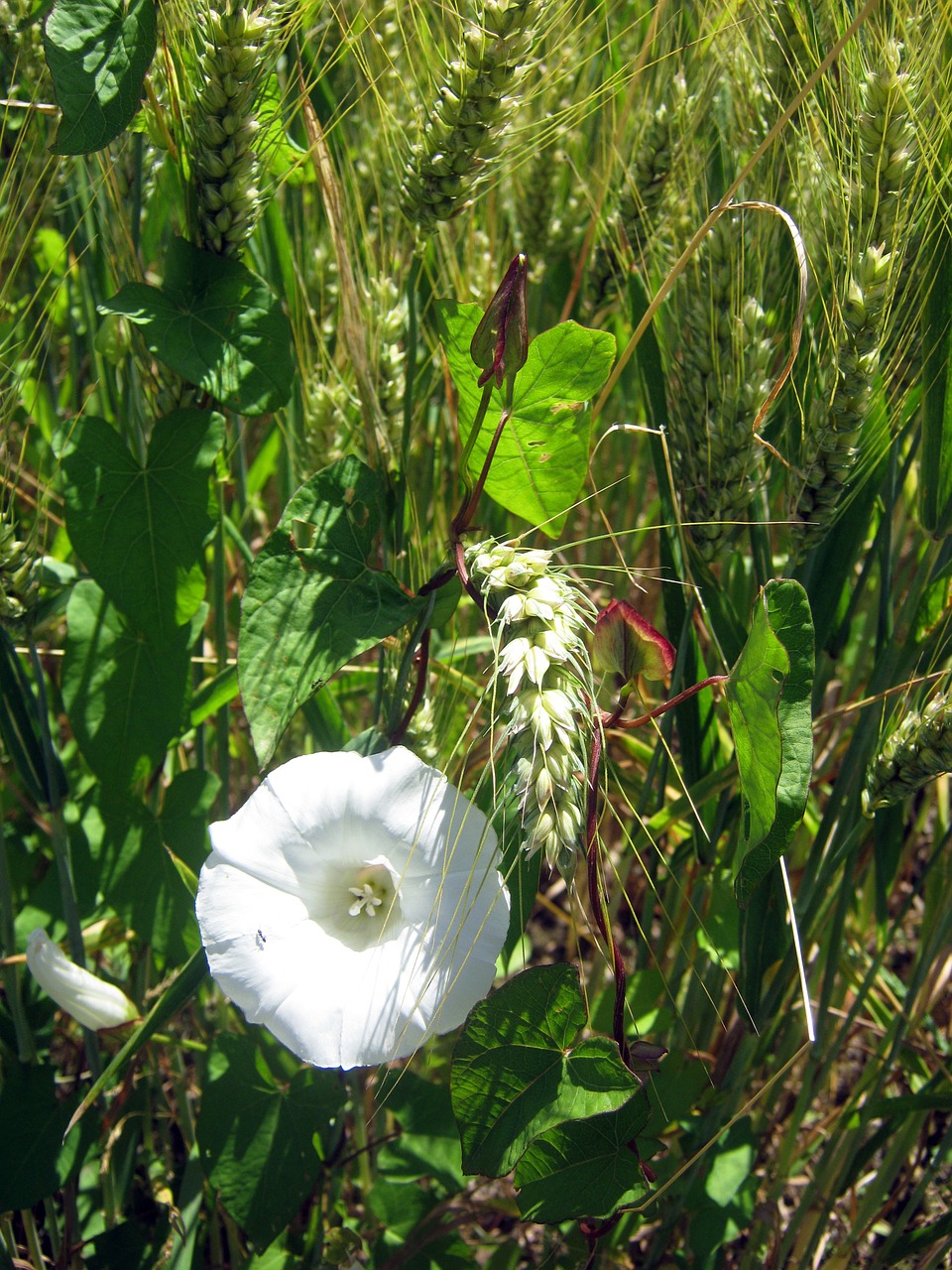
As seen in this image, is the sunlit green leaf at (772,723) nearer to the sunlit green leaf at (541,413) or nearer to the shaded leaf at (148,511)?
the sunlit green leaf at (541,413)

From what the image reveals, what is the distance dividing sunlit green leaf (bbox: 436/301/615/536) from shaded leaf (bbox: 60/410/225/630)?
0.22m

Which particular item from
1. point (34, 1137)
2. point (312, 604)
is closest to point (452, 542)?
point (312, 604)

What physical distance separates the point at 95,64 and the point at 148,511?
0.33 m

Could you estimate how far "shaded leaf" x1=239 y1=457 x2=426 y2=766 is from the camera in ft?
2.25

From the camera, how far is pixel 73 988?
823 millimetres

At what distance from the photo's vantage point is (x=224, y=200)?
753 millimetres

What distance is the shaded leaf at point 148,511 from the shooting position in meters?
0.81

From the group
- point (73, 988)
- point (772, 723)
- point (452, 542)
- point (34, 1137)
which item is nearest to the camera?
point (772, 723)

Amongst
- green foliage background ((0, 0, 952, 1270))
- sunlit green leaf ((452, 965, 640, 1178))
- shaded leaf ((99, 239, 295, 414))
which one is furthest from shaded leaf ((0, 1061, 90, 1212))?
shaded leaf ((99, 239, 295, 414))

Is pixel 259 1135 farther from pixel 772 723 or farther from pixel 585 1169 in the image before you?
pixel 772 723

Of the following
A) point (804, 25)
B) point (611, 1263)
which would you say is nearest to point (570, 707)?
point (804, 25)

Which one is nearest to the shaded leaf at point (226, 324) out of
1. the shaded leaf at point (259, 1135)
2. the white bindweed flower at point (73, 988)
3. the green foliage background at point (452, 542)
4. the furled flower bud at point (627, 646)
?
the green foliage background at point (452, 542)

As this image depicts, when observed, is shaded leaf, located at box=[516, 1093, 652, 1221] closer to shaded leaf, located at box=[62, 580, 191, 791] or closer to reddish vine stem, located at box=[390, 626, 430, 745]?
reddish vine stem, located at box=[390, 626, 430, 745]

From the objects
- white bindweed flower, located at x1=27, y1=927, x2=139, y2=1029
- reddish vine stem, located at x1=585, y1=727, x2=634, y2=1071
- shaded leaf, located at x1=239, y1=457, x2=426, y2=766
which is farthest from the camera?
white bindweed flower, located at x1=27, y1=927, x2=139, y2=1029
